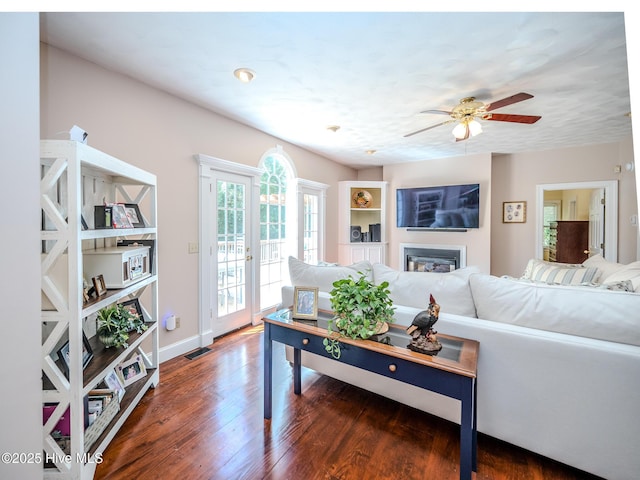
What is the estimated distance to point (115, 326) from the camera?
5.90ft

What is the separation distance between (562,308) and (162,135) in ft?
10.8

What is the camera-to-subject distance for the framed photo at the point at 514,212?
4906 millimetres

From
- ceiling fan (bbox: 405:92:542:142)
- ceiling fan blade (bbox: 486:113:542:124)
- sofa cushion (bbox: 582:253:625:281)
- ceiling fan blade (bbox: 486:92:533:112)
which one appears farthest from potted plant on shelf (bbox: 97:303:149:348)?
sofa cushion (bbox: 582:253:625:281)

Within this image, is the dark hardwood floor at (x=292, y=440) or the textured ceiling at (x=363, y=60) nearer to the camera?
the dark hardwood floor at (x=292, y=440)

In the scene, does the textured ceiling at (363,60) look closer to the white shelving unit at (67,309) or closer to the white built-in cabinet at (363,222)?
the white shelving unit at (67,309)

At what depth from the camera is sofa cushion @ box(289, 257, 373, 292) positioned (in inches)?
86.9

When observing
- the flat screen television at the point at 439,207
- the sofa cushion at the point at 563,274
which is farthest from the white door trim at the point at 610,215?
the sofa cushion at the point at 563,274

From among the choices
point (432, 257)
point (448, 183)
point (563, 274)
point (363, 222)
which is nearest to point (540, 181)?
point (448, 183)

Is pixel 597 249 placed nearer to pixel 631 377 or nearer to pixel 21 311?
pixel 631 377

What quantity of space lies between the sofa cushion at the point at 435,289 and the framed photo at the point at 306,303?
0.53m

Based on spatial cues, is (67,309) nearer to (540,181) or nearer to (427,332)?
(427,332)

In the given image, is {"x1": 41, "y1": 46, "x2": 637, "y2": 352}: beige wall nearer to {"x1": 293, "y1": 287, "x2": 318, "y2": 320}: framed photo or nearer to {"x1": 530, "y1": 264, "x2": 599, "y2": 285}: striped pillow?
{"x1": 293, "y1": 287, "x2": 318, "y2": 320}: framed photo

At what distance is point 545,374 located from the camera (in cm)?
143

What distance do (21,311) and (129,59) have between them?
1.98 meters
